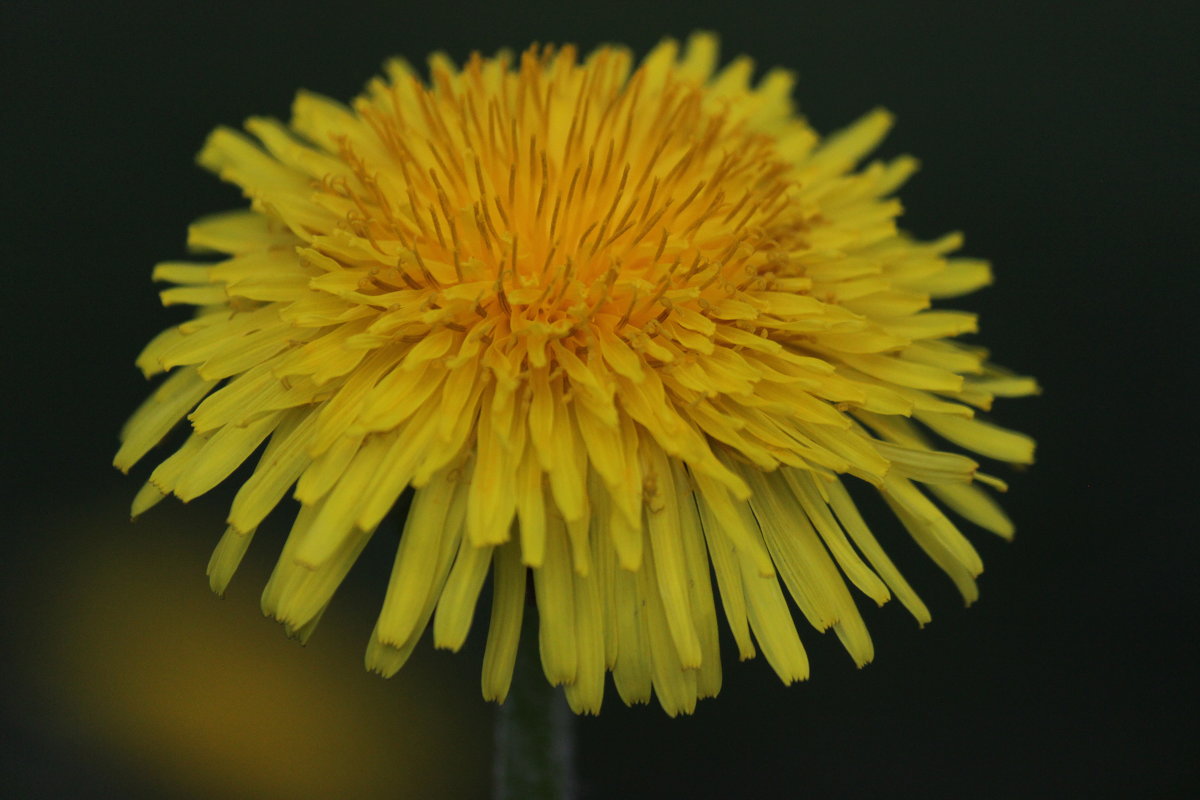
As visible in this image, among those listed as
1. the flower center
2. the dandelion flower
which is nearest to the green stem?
the dandelion flower

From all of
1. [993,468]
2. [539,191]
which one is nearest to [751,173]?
[539,191]

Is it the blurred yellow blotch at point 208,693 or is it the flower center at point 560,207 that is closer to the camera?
the flower center at point 560,207

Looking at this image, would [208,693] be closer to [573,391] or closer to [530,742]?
[530,742]

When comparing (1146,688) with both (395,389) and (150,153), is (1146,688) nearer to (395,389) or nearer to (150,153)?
(395,389)

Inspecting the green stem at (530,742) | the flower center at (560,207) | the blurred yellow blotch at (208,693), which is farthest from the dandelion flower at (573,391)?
the blurred yellow blotch at (208,693)

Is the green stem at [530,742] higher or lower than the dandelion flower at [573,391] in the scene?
lower

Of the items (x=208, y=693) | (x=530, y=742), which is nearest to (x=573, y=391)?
(x=530, y=742)

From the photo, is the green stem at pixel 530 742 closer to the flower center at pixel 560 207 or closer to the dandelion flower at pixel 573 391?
the dandelion flower at pixel 573 391
